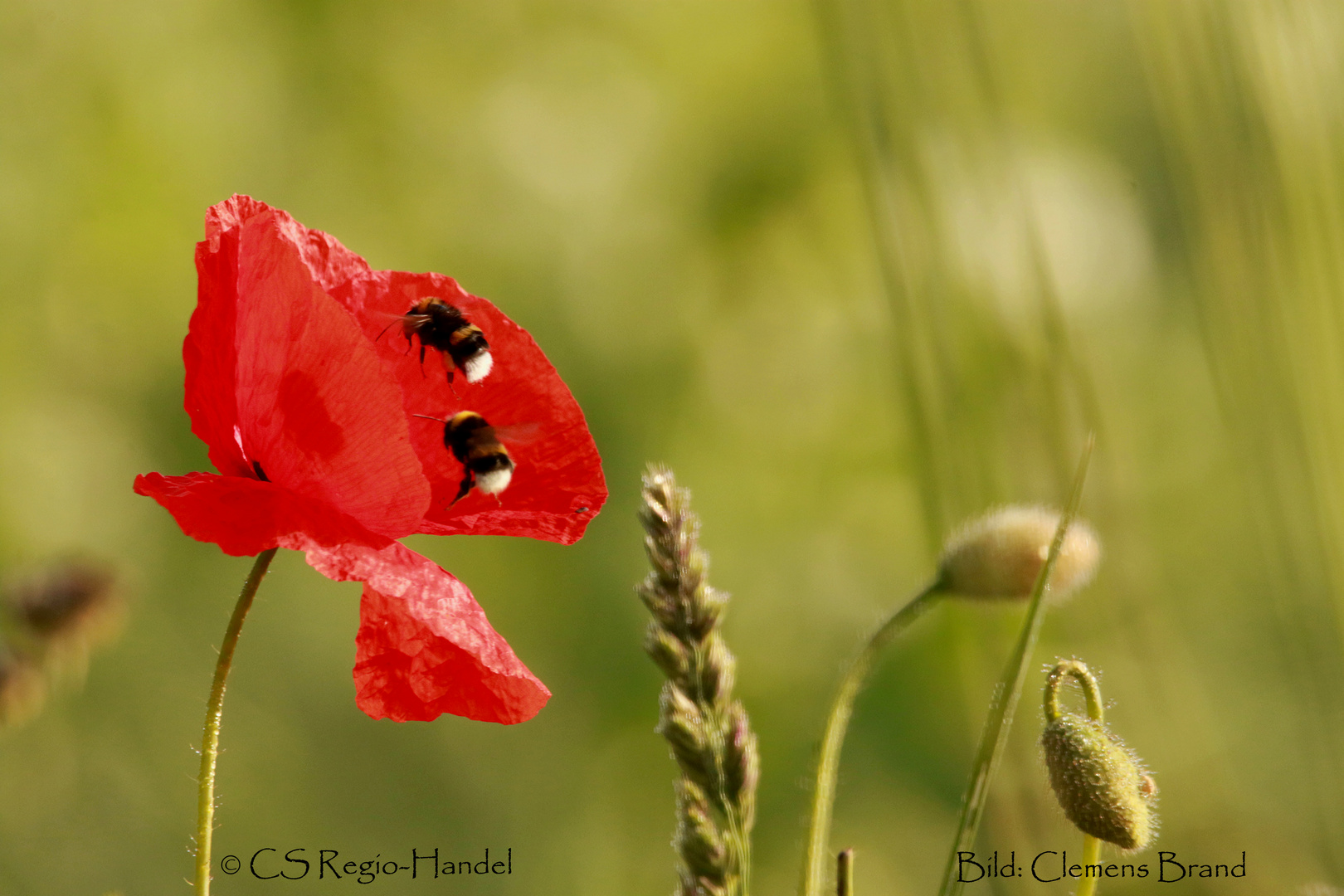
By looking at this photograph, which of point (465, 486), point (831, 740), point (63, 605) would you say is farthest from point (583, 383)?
point (831, 740)

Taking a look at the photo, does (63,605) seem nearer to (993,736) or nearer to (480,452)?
(480,452)

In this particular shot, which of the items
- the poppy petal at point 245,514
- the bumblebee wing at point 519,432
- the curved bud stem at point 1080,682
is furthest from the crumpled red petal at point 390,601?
the curved bud stem at point 1080,682

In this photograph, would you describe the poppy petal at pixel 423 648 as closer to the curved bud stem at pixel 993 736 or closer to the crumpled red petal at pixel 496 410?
the crumpled red petal at pixel 496 410

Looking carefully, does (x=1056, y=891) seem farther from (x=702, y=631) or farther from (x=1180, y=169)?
(x=1180, y=169)

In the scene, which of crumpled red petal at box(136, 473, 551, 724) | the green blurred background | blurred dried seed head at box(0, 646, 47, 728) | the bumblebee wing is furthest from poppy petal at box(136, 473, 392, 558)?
the green blurred background

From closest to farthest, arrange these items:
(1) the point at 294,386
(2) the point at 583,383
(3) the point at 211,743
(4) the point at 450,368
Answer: (3) the point at 211,743
(1) the point at 294,386
(4) the point at 450,368
(2) the point at 583,383

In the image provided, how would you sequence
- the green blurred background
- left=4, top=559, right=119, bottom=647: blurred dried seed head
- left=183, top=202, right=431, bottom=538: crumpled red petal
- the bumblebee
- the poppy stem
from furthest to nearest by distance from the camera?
the green blurred background < left=4, top=559, right=119, bottom=647: blurred dried seed head < the bumblebee < left=183, top=202, right=431, bottom=538: crumpled red petal < the poppy stem

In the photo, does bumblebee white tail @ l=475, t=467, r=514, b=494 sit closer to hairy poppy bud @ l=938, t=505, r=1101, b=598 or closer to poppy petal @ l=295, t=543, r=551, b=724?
poppy petal @ l=295, t=543, r=551, b=724
